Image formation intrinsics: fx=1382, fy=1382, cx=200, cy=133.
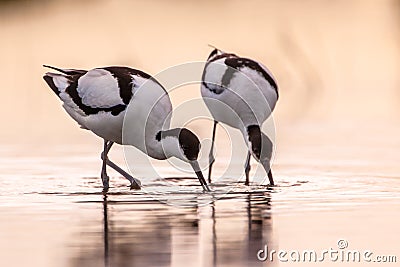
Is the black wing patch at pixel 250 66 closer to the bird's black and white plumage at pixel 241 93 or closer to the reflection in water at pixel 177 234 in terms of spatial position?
the bird's black and white plumage at pixel 241 93

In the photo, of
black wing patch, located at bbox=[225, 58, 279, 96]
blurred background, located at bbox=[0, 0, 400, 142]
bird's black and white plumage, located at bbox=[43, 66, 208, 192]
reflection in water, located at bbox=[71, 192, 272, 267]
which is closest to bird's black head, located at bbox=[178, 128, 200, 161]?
bird's black and white plumage, located at bbox=[43, 66, 208, 192]

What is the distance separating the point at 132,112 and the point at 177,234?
2450 millimetres

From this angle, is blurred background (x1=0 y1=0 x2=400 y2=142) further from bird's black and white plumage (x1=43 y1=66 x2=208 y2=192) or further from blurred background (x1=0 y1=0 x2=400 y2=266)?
bird's black and white plumage (x1=43 y1=66 x2=208 y2=192)

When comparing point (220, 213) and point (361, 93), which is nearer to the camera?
point (220, 213)

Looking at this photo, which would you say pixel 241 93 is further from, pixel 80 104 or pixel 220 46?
pixel 220 46

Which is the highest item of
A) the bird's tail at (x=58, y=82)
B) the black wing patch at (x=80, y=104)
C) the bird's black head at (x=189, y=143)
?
the bird's tail at (x=58, y=82)

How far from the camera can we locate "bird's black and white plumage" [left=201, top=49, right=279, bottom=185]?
13.0 m

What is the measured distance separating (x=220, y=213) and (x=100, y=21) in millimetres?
11941

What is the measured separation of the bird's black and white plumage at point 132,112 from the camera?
11367mm

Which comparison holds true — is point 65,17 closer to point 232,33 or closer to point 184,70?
point 232,33

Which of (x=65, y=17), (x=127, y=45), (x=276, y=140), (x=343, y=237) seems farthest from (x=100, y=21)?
(x=343, y=237)

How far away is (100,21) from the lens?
71.5 ft

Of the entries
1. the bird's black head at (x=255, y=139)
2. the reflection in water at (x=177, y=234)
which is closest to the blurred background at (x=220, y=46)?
the bird's black head at (x=255, y=139)

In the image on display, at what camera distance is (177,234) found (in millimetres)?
9320
